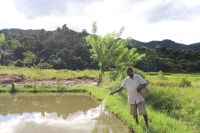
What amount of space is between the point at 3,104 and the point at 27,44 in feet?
162

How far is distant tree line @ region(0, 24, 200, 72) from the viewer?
149 ft

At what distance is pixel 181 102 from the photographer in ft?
27.6

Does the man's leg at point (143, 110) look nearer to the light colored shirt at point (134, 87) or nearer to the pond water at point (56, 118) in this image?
the light colored shirt at point (134, 87)

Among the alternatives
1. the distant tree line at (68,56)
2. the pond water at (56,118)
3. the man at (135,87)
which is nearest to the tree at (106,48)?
the pond water at (56,118)

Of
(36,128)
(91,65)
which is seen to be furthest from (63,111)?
(91,65)

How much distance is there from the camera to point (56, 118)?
8.25 m

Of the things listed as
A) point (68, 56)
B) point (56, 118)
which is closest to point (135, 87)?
point (56, 118)

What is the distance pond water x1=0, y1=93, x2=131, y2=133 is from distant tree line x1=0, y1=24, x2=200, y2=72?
3242 centimetres

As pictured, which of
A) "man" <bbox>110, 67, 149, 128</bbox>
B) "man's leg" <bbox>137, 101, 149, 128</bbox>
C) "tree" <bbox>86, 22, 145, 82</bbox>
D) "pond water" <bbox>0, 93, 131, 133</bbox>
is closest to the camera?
"man's leg" <bbox>137, 101, 149, 128</bbox>

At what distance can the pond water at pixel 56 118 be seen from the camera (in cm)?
671

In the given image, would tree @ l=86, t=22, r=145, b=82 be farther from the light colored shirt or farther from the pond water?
the light colored shirt

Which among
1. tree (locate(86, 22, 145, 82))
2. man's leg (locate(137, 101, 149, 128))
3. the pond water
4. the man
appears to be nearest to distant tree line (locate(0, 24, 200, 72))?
tree (locate(86, 22, 145, 82))

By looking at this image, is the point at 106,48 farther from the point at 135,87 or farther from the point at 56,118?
the point at 135,87

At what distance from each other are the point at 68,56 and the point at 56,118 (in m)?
41.5
